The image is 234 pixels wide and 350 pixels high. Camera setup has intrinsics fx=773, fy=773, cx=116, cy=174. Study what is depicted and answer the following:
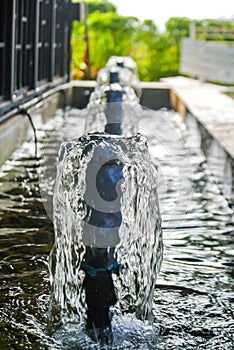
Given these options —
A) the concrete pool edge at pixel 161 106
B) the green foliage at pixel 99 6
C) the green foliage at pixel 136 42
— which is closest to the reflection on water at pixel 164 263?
the concrete pool edge at pixel 161 106

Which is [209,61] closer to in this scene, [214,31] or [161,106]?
[161,106]

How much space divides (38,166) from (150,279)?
3.11 meters

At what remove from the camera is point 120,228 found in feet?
8.30

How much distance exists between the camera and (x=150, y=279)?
8.91ft

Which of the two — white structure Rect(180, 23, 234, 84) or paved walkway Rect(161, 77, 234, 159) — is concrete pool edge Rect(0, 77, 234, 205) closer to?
paved walkway Rect(161, 77, 234, 159)

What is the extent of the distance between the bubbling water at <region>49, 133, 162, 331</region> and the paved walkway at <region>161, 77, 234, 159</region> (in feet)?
8.06

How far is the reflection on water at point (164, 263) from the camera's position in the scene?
2543mm

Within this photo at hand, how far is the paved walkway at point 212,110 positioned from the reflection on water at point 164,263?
28cm

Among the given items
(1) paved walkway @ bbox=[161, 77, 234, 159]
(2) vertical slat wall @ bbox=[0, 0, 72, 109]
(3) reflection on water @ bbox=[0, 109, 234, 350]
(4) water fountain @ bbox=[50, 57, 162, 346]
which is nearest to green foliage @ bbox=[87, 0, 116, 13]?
(2) vertical slat wall @ bbox=[0, 0, 72, 109]

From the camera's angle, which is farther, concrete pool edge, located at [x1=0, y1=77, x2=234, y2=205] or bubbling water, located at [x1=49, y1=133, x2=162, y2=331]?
concrete pool edge, located at [x1=0, y1=77, x2=234, y2=205]

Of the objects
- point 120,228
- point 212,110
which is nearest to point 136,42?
point 212,110

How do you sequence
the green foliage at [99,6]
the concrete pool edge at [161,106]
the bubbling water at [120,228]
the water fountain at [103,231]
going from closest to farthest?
the water fountain at [103,231] < the bubbling water at [120,228] < the concrete pool edge at [161,106] < the green foliage at [99,6]

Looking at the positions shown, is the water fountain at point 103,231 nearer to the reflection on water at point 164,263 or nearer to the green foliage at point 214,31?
the reflection on water at point 164,263

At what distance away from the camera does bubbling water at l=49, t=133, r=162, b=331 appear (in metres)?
2.48
